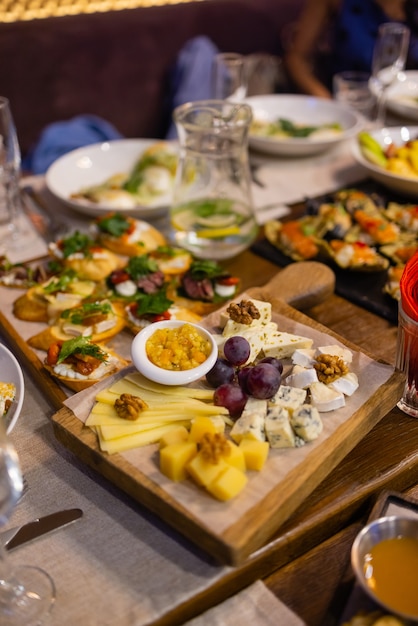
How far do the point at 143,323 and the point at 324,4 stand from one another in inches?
124

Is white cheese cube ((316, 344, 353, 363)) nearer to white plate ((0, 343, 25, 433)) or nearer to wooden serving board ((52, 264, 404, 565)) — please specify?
wooden serving board ((52, 264, 404, 565))

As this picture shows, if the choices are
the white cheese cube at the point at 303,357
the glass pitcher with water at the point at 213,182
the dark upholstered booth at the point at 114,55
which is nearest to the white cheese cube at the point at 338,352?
the white cheese cube at the point at 303,357

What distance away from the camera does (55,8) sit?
154 inches

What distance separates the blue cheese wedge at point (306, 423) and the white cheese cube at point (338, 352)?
0.19 m

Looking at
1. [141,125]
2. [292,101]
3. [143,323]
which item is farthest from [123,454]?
[141,125]

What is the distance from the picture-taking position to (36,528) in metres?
1.17

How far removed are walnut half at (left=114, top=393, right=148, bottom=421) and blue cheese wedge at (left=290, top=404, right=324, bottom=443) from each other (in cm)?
28

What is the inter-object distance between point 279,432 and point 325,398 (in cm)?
14

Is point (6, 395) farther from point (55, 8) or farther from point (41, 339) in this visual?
point (55, 8)

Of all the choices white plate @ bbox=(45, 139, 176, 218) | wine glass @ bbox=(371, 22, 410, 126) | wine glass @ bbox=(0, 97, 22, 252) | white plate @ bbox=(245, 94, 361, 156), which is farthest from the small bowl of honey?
wine glass @ bbox=(371, 22, 410, 126)

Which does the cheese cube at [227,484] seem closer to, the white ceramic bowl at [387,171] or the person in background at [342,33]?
the white ceramic bowl at [387,171]

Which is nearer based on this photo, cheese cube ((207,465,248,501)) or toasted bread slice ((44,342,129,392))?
cheese cube ((207,465,248,501))

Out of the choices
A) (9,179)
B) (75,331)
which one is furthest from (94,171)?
(75,331)

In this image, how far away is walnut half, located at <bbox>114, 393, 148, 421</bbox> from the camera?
1.21 m
